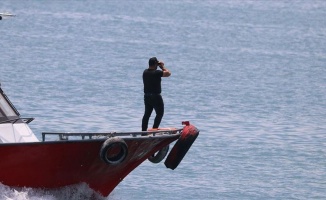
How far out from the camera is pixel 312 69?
6053 centimetres

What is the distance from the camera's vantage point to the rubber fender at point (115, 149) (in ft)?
82.2

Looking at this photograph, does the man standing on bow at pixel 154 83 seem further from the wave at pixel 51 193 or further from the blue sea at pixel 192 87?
the blue sea at pixel 192 87

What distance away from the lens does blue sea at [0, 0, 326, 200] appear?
3216cm

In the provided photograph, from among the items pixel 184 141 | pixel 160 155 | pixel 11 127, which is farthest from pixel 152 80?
pixel 11 127

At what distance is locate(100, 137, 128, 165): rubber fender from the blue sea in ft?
3.12

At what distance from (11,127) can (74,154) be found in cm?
148

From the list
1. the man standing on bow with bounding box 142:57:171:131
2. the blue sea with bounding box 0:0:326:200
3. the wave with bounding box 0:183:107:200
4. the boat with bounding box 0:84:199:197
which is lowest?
the wave with bounding box 0:183:107:200

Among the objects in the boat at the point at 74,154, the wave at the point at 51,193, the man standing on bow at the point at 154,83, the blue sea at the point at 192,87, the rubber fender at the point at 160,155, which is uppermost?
the blue sea at the point at 192,87

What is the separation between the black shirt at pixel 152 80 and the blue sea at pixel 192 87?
2.52 metres

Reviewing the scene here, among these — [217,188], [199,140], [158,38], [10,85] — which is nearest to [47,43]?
[158,38]

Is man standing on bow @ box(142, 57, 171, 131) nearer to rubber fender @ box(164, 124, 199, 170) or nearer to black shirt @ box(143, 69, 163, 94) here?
black shirt @ box(143, 69, 163, 94)

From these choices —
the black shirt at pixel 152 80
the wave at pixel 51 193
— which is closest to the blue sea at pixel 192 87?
→ the wave at pixel 51 193

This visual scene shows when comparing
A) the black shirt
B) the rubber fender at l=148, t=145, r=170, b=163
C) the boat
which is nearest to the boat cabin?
the boat

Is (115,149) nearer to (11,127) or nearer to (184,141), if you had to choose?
(184,141)
